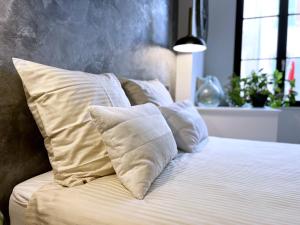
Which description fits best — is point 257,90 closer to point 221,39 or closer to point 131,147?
point 221,39

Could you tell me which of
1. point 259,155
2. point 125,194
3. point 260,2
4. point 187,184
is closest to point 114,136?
point 125,194

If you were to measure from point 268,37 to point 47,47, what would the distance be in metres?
2.83

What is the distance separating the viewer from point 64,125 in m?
0.96

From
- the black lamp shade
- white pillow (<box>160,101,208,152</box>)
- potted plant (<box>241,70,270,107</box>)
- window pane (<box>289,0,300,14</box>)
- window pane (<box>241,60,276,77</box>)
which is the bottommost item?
white pillow (<box>160,101,208,152</box>)

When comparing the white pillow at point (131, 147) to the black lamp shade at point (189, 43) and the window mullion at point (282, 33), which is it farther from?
the window mullion at point (282, 33)

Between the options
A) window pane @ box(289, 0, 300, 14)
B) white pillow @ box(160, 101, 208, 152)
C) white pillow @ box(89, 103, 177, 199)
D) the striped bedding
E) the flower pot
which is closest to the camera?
the striped bedding

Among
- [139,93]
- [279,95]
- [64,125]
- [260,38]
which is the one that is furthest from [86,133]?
[260,38]

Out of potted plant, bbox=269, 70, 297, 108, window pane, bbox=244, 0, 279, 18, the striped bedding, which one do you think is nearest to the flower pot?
potted plant, bbox=269, 70, 297, 108

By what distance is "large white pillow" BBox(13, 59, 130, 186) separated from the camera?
3.08ft

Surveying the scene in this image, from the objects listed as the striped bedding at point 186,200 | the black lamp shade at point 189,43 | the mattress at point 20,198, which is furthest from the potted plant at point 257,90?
the mattress at point 20,198

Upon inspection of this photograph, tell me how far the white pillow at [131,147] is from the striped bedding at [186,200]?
44mm

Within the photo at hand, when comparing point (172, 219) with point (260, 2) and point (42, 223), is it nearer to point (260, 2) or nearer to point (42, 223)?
point (42, 223)

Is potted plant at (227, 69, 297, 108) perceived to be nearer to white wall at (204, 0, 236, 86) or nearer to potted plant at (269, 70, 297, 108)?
potted plant at (269, 70, 297, 108)

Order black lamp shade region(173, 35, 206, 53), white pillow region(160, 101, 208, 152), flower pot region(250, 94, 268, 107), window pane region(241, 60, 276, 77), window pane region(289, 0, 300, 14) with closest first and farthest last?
1. white pillow region(160, 101, 208, 152)
2. black lamp shade region(173, 35, 206, 53)
3. flower pot region(250, 94, 268, 107)
4. window pane region(289, 0, 300, 14)
5. window pane region(241, 60, 276, 77)
